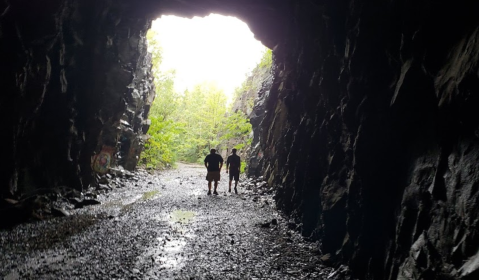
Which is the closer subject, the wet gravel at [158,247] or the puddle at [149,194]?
the wet gravel at [158,247]

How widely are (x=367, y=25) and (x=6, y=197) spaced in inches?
429

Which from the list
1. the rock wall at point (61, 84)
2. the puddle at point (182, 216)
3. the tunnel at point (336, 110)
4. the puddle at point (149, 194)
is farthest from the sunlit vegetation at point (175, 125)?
the puddle at point (182, 216)

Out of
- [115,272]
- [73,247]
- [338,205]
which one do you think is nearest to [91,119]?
[73,247]

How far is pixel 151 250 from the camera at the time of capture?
6.58m

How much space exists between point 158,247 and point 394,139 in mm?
5331

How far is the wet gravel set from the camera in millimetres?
5465

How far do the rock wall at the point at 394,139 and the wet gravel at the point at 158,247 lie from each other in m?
1.15

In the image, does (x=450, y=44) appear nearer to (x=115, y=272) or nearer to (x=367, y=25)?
(x=367, y=25)

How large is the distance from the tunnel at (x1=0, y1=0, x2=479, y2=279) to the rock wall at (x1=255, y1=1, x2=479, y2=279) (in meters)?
0.02

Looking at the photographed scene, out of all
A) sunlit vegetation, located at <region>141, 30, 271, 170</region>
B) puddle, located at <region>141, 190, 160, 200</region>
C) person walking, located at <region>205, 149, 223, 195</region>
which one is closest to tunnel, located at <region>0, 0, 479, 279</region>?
puddle, located at <region>141, 190, 160, 200</region>

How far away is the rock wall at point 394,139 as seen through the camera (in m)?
3.35

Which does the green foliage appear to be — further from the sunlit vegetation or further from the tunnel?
the tunnel

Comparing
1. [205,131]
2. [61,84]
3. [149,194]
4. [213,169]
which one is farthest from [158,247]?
[205,131]

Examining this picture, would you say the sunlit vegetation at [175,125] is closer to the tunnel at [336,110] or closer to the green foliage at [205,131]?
the green foliage at [205,131]
